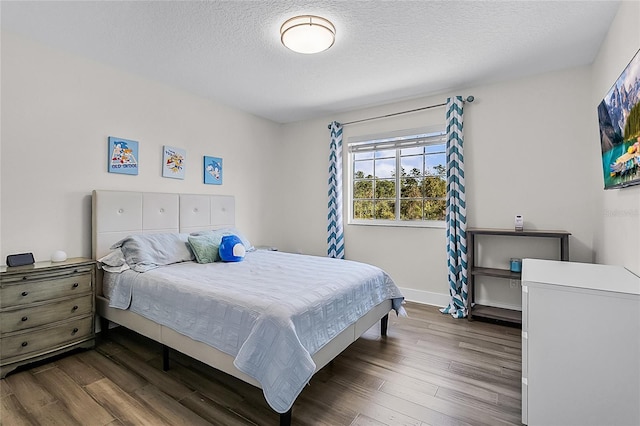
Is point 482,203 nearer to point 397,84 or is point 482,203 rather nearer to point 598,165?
point 598,165

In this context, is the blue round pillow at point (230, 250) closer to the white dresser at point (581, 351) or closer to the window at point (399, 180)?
the window at point (399, 180)

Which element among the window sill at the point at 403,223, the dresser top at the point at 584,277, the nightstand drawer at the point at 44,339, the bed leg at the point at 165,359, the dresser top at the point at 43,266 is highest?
the window sill at the point at 403,223

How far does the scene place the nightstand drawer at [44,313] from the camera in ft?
6.80

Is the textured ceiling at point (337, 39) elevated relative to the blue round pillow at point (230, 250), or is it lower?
elevated

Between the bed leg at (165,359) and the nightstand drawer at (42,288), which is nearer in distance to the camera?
the nightstand drawer at (42,288)

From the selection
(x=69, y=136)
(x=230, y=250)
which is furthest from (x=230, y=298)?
(x=69, y=136)

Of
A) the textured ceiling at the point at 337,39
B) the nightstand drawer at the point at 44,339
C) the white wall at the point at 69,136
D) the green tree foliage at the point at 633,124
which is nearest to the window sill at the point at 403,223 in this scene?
the textured ceiling at the point at 337,39

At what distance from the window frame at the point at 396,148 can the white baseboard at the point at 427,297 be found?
2.70 feet

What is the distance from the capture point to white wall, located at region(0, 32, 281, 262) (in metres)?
A: 2.35

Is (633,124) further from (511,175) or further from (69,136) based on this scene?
(69,136)

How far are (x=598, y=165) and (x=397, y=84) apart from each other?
1992 mm

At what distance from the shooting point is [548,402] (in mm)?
1508

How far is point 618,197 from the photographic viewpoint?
6.79 feet

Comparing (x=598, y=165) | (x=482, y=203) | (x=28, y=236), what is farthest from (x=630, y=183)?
(x=28, y=236)
